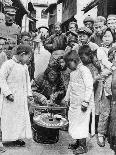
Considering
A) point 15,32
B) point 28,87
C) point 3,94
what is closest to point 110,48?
point 28,87

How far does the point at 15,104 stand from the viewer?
18.3 feet

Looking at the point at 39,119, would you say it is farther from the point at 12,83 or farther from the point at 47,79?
the point at 47,79

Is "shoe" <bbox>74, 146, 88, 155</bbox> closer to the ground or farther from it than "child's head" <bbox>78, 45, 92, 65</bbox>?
closer to the ground

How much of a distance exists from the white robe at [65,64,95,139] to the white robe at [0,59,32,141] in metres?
0.93

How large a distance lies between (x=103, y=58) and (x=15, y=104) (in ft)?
6.66

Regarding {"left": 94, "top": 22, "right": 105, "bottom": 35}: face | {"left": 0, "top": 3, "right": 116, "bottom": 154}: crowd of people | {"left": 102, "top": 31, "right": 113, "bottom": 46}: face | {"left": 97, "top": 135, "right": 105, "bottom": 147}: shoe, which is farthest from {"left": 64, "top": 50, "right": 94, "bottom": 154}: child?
{"left": 94, "top": 22, "right": 105, "bottom": 35}: face

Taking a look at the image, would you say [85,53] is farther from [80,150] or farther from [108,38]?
[80,150]

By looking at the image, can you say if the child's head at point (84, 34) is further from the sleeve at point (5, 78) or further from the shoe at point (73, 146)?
the shoe at point (73, 146)

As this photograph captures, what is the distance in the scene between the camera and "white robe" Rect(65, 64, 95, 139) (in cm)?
538

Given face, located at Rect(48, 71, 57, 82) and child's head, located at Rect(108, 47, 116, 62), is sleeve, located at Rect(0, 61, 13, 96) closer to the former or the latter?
face, located at Rect(48, 71, 57, 82)

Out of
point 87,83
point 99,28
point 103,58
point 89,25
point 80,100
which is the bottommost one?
point 80,100

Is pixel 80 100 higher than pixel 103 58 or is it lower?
lower

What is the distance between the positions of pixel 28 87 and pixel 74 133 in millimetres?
1280

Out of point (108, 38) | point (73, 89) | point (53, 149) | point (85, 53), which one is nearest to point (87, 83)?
point (73, 89)
